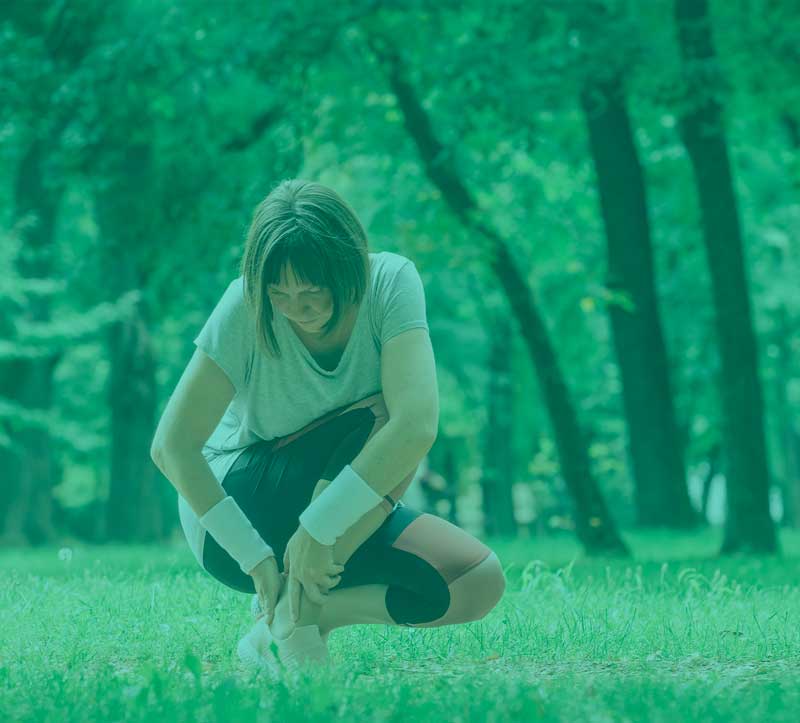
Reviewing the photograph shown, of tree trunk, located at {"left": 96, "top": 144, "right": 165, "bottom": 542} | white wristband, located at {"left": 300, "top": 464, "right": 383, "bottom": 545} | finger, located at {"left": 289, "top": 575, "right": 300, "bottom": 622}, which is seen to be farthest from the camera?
tree trunk, located at {"left": 96, "top": 144, "right": 165, "bottom": 542}

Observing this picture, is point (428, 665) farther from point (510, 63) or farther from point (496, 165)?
point (496, 165)

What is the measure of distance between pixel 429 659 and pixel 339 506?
117cm

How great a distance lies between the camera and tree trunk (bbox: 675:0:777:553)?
1181 cm

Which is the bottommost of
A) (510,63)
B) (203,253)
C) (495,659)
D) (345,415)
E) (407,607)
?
(495,659)

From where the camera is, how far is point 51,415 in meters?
20.2

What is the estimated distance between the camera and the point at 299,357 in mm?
4371

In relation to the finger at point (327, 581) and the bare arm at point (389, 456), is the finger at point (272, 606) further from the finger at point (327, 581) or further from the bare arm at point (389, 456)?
the bare arm at point (389, 456)

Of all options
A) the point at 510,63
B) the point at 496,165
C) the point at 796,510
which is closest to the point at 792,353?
the point at 796,510

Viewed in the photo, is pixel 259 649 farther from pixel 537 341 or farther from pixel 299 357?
pixel 537 341

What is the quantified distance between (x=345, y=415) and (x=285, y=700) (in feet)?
3.77

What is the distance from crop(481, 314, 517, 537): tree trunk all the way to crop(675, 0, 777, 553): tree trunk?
1416cm

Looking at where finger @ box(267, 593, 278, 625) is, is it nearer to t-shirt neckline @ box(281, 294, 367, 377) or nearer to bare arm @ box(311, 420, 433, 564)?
bare arm @ box(311, 420, 433, 564)

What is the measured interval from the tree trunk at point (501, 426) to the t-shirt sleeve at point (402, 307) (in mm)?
21838

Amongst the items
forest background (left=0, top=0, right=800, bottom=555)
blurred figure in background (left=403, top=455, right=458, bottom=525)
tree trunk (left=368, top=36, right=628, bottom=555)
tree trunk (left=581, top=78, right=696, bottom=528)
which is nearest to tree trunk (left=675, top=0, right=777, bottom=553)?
forest background (left=0, top=0, right=800, bottom=555)
